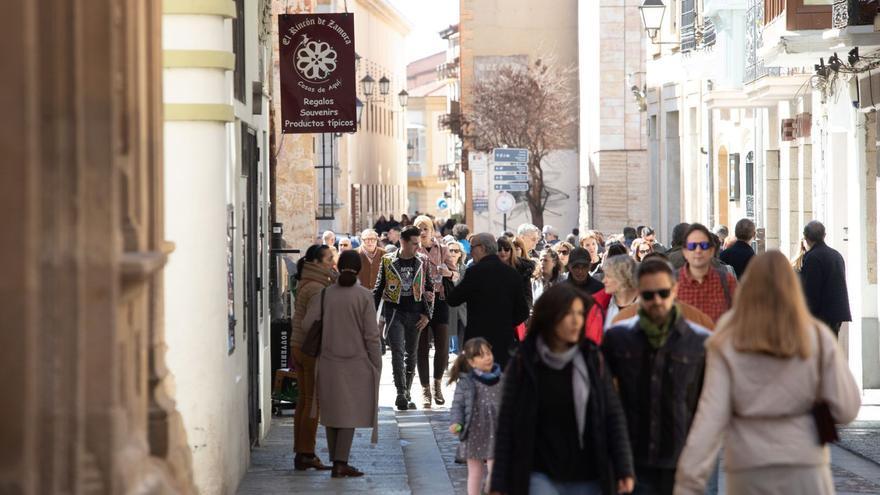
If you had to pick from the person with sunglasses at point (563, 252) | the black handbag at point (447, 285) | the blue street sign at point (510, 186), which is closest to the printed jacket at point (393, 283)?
the black handbag at point (447, 285)

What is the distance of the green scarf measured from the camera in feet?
28.3

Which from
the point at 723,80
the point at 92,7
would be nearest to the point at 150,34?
the point at 92,7

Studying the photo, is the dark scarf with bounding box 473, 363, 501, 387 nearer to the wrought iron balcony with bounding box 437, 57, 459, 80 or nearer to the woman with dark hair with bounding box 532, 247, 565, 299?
the woman with dark hair with bounding box 532, 247, 565, 299

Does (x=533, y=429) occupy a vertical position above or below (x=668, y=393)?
below

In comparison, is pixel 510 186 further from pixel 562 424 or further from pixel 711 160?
pixel 562 424

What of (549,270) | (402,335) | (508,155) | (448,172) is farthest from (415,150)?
(549,270)

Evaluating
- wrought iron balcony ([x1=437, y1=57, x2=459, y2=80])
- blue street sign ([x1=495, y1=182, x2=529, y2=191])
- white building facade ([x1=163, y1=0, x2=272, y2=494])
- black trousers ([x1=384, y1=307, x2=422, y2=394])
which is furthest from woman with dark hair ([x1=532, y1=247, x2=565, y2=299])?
wrought iron balcony ([x1=437, y1=57, x2=459, y2=80])

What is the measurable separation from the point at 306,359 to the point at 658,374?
22.5 ft

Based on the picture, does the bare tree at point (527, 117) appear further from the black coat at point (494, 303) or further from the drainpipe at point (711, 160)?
the black coat at point (494, 303)

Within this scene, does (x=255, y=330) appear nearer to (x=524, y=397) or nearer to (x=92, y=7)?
(x=524, y=397)

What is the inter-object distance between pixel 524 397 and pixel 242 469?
6.38m

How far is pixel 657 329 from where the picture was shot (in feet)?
28.3

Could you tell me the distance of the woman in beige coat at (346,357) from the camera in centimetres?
1439

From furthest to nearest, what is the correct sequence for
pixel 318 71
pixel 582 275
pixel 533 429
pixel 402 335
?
pixel 318 71 → pixel 402 335 → pixel 582 275 → pixel 533 429
